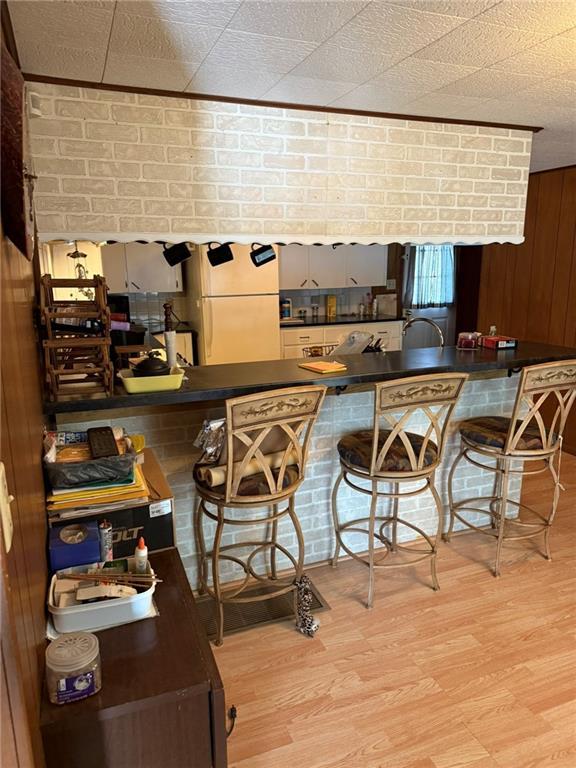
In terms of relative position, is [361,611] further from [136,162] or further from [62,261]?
[62,261]

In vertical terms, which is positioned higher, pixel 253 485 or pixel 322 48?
pixel 322 48

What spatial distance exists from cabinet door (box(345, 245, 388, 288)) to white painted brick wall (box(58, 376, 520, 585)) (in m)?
3.05

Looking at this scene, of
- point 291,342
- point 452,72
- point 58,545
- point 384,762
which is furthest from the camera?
point 291,342

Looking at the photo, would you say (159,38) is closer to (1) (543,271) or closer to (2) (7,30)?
(2) (7,30)

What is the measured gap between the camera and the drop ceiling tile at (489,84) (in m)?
2.04

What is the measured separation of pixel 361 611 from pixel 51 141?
7.85 ft

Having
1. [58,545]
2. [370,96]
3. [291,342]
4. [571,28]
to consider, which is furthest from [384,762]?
[291,342]

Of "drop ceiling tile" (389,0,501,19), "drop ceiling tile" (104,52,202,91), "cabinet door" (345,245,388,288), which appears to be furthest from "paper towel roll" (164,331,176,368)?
"cabinet door" (345,245,388,288)

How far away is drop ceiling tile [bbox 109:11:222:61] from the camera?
155cm

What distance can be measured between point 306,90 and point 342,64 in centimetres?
33

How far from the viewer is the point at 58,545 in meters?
1.52

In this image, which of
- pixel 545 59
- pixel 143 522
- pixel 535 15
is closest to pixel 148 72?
pixel 535 15

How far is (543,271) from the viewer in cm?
440

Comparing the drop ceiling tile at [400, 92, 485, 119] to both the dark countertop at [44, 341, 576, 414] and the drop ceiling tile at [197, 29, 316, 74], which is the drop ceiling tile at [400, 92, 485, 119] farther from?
the dark countertop at [44, 341, 576, 414]
